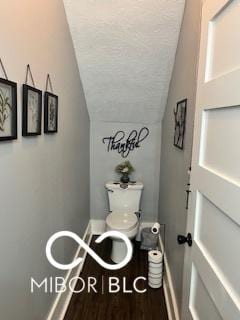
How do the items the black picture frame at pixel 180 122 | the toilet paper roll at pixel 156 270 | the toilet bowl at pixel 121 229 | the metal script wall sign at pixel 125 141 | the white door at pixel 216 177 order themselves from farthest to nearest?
the metal script wall sign at pixel 125 141
the toilet bowl at pixel 121 229
the toilet paper roll at pixel 156 270
the black picture frame at pixel 180 122
the white door at pixel 216 177

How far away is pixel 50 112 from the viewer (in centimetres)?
158

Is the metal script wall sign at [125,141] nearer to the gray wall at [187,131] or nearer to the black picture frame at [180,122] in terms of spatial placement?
the gray wall at [187,131]

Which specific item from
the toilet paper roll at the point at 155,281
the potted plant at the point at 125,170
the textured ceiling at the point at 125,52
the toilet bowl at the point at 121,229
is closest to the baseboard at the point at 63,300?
the toilet bowl at the point at 121,229

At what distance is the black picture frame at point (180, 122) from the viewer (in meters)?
1.78

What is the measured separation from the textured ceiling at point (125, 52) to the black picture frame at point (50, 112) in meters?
0.78

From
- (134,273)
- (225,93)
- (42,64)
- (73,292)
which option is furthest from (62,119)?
(134,273)

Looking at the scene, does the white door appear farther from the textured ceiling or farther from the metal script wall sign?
the metal script wall sign

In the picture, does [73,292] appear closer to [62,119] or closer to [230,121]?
[62,119]

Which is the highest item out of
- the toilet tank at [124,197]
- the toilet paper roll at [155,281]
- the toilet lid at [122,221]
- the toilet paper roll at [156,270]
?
the toilet tank at [124,197]

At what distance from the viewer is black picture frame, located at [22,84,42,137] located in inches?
47.5

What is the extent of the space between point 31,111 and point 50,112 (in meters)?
0.29

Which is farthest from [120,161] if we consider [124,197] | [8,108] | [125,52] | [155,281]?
[8,108]

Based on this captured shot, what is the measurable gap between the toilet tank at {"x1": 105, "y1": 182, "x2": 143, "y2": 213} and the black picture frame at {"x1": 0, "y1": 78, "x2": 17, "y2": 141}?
1.97 meters

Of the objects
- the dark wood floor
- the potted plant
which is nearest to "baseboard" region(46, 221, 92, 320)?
the dark wood floor
